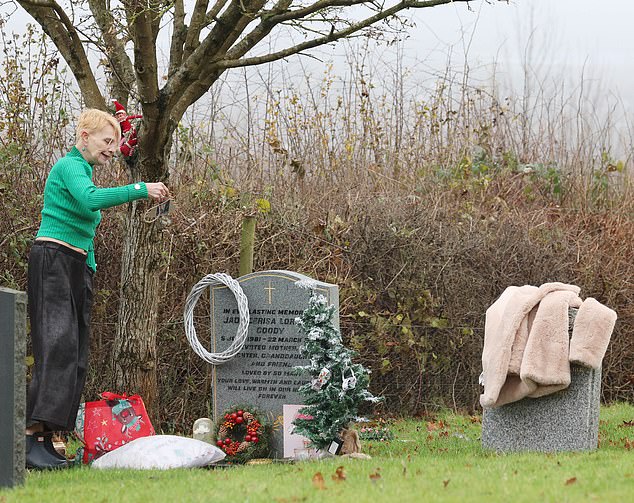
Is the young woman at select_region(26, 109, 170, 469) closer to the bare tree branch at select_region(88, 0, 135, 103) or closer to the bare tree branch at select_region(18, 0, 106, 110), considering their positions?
the bare tree branch at select_region(18, 0, 106, 110)

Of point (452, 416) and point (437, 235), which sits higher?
point (437, 235)

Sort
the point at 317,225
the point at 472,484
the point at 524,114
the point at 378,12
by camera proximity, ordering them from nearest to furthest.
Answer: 1. the point at 472,484
2. the point at 378,12
3. the point at 317,225
4. the point at 524,114

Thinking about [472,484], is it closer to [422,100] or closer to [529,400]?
[529,400]

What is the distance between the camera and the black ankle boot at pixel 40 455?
21.8 ft

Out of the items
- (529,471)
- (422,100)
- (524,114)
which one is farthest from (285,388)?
(524,114)

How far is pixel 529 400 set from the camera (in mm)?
7352

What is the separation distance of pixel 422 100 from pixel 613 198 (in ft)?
9.30

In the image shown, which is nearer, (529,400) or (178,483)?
(178,483)

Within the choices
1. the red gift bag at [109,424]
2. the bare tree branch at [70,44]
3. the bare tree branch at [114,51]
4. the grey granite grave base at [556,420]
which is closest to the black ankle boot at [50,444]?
the red gift bag at [109,424]

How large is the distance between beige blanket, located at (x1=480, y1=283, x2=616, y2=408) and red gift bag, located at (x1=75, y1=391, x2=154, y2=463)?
2458 millimetres

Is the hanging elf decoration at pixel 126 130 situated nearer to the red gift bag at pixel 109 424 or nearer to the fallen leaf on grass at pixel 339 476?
the red gift bag at pixel 109 424

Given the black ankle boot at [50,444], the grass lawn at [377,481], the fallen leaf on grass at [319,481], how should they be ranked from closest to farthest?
the grass lawn at [377,481] < the fallen leaf on grass at [319,481] < the black ankle boot at [50,444]

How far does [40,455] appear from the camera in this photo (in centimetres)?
668

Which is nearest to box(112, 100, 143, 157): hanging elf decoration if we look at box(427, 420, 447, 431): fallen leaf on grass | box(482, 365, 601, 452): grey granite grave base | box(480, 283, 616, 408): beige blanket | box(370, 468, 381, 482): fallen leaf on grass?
box(480, 283, 616, 408): beige blanket
